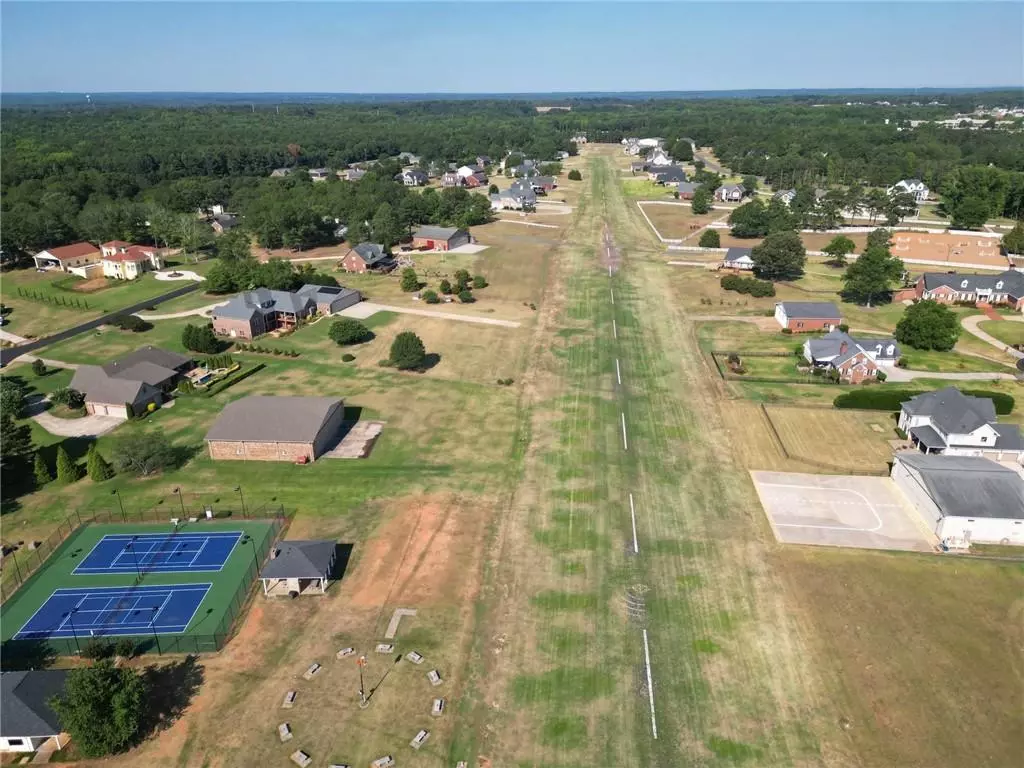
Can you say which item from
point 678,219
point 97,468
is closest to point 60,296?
point 97,468

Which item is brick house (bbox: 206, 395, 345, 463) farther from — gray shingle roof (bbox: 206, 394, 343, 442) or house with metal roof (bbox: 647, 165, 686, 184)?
house with metal roof (bbox: 647, 165, 686, 184)

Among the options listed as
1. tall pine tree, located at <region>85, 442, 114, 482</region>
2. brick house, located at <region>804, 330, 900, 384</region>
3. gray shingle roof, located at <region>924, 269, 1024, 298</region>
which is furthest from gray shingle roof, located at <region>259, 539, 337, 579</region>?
gray shingle roof, located at <region>924, 269, 1024, 298</region>

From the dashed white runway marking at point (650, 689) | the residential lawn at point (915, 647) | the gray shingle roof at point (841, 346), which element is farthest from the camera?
the gray shingle roof at point (841, 346)

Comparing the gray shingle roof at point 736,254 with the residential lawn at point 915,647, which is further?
the gray shingle roof at point 736,254

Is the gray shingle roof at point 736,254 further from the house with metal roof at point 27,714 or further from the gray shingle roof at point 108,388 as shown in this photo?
the house with metal roof at point 27,714

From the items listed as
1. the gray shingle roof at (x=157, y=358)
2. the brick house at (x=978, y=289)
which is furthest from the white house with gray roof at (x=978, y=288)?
the gray shingle roof at (x=157, y=358)

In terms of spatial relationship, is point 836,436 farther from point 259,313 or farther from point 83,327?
point 83,327
